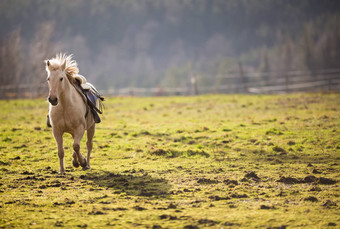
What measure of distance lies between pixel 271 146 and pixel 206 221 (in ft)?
21.6

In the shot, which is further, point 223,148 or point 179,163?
point 223,148

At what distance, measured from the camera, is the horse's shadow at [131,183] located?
748cm

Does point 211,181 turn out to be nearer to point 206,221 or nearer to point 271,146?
point 206,221

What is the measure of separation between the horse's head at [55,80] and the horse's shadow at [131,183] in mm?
1797

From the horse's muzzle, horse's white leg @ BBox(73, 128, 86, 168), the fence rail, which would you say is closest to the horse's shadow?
horse's white leg @ BBox(73, 128, 86, 168)

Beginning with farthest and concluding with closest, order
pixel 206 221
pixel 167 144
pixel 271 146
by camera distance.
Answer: pixel 167 144 < pixel 271 146 < pixel 206 221

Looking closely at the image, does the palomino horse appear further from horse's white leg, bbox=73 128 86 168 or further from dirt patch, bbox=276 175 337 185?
dirt patch, bbox=276 175 337 185

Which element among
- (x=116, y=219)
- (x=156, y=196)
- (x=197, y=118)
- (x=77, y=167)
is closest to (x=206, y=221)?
(x=116, y=219)

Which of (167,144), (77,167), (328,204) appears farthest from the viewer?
(167,144)

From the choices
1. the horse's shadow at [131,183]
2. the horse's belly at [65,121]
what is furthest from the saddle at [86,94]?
the horse's shadow at [131,183]

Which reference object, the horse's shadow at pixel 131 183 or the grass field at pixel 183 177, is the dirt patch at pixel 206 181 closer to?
the grass field at pixel 183 177

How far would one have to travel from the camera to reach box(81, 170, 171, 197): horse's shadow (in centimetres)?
748

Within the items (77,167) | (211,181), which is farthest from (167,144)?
(211,181)

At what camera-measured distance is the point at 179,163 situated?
10289 millimetres
